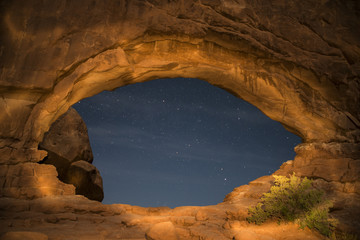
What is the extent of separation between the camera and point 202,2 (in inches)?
320

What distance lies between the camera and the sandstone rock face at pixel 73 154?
13.5 metres

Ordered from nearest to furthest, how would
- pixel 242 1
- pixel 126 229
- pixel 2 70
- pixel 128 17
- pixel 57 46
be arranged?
pixel 126 229
pixel 2 70
pixel 57 46
pixel 128 17
pixel 242 1

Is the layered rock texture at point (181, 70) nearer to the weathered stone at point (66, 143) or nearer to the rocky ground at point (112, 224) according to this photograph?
the rocky ground at point (112, 224)

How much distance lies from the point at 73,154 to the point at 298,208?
40.9 ft

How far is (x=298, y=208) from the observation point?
6.03 metres

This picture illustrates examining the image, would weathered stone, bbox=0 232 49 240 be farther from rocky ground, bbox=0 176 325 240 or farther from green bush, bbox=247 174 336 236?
green bush, bbox=247 174 336 236

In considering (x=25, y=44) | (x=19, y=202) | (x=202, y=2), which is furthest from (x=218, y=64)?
(x=19, y=202)

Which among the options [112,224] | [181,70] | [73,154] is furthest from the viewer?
[73,154]

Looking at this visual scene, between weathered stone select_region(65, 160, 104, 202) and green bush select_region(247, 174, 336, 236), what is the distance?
10.9 metres

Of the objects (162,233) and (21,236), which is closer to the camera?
(21,236)

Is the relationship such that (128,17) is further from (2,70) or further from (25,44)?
(2,70)

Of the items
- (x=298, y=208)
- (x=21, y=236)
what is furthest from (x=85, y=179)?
(x=298, y=208)

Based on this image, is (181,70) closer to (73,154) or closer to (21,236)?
(21,236)

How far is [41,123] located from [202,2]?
6.56 meters
